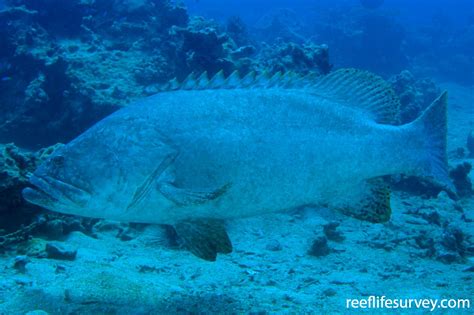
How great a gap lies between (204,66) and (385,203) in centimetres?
664

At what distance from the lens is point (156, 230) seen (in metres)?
5.32

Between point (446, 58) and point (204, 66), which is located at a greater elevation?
point (446, 58)

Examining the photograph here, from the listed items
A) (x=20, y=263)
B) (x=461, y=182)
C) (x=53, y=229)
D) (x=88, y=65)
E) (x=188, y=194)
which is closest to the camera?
(x=188, y=194)

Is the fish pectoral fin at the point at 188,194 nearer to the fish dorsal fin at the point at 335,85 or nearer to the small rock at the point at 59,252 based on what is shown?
the fish dorsal fin at the point at 335,85

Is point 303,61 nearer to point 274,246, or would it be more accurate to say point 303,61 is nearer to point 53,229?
point 274,246

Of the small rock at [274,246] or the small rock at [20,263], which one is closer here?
the small rock at [20,263]

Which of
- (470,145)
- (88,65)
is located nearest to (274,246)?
(88,65)

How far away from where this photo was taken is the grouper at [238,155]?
115 inches

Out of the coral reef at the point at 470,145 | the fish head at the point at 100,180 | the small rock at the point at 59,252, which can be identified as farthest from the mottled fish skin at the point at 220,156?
the coral reef at the point at 470,145

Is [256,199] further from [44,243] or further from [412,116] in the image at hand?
[412,116]

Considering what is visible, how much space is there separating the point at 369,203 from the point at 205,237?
1752mm

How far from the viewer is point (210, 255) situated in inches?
117

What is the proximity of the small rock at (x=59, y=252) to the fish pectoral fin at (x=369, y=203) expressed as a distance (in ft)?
9.76

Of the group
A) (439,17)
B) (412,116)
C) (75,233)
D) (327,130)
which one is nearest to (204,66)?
(75,233)
